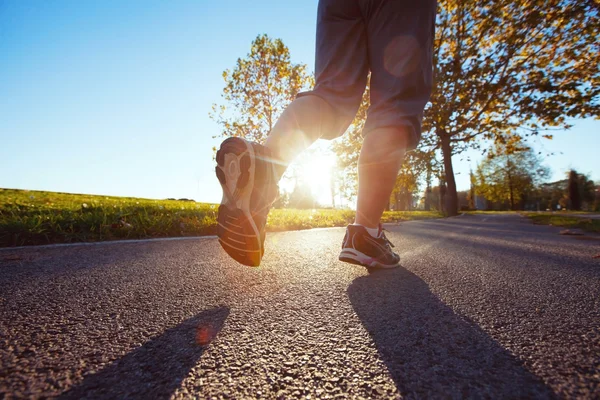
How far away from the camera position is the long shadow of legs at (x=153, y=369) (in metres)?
0.55

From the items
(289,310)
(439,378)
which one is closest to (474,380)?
(439,378)

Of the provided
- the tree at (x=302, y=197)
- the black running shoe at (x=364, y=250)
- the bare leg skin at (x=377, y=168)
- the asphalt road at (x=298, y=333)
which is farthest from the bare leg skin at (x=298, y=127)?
the tree at (x=302, y=197)

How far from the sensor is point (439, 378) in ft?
1.96

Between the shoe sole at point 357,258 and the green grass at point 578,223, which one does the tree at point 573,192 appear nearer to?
the green grass at point 578,223

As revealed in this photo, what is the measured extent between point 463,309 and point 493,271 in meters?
0.75

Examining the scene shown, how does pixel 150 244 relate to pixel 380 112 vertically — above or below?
below

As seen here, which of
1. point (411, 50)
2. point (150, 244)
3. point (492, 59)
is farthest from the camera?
point (492, 59)

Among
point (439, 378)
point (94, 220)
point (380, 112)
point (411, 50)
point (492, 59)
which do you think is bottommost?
point (439, 378)

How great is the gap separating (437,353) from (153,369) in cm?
62

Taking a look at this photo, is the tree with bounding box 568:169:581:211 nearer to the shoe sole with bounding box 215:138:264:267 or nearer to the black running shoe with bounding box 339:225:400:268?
the black running shoe with bounding box 339:225:400:268

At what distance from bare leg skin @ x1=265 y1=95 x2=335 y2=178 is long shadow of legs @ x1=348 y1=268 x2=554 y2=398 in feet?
2.45

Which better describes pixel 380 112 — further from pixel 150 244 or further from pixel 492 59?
pixel 492 59

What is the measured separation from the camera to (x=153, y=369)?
63cm

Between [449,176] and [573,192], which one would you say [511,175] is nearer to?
[573,192]
